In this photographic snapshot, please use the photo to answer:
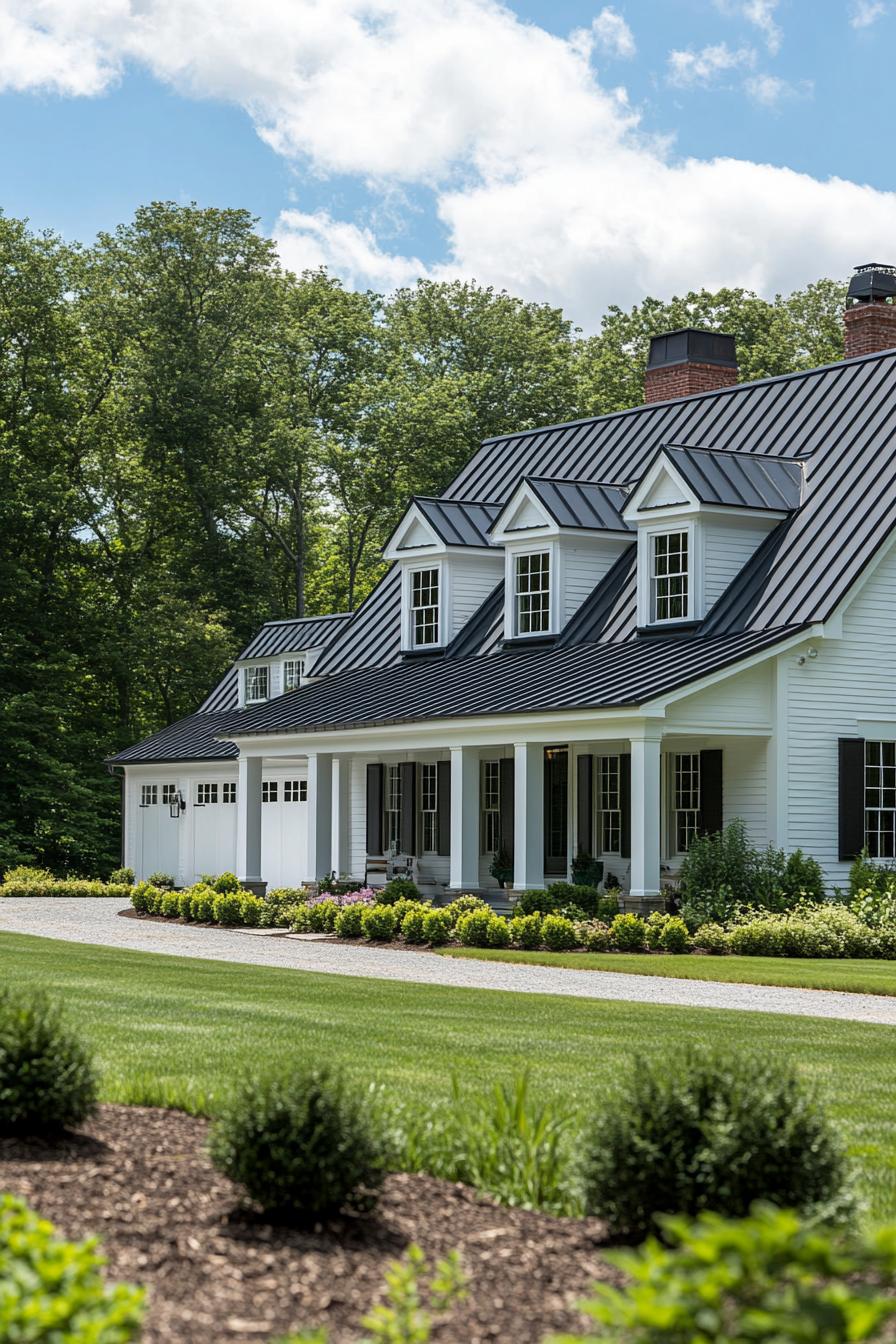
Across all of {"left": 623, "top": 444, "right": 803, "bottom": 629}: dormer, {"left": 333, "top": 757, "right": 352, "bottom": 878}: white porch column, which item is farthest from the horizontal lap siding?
{"left": 333, "top": 757, "right": 352, "bottom": 878}: white porch column

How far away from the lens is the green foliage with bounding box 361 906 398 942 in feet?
79.9

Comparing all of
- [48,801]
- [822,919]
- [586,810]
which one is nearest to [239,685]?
[48,801]

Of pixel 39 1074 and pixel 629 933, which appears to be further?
pixel 629 933

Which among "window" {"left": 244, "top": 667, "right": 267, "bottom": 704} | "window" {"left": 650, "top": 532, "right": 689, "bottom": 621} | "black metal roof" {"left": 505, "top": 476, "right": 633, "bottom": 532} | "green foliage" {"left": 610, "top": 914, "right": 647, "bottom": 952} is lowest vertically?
"green foliage" {"left": 610, "top": 914, "right": 647, "bottom": 952}

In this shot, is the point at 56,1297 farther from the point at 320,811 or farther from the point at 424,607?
the point at 424,607

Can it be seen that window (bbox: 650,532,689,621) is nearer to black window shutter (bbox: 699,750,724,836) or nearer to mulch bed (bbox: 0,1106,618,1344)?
black window shutter (bbox: 699,750,724,836)

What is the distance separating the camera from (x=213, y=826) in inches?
1487

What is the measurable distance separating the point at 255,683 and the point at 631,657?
51.2 feet

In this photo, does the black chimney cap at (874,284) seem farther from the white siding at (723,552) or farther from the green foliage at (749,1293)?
the green foliage at (749,1293)

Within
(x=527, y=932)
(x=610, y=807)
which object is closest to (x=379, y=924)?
(x=527, y=932)

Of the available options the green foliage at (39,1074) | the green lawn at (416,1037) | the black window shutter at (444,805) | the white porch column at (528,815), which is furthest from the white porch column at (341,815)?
the green foliage at (39,1074)

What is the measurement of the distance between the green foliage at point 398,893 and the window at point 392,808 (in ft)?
13.3

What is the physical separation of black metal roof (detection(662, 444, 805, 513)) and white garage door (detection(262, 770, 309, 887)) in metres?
10.5

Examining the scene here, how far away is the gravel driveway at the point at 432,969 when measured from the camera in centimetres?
1592
